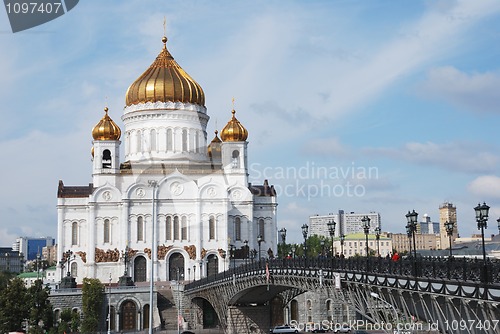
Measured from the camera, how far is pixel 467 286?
69.7 ft

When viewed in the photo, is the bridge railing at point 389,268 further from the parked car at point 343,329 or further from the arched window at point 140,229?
the arched window at point 140,229

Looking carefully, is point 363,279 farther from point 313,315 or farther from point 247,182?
point 247,182

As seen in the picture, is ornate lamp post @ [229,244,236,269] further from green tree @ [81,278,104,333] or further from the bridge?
the bridge

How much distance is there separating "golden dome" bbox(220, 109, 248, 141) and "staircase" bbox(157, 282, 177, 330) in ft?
60.0

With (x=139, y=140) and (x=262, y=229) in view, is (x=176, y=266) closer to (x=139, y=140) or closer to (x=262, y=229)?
(x=262, y=229)

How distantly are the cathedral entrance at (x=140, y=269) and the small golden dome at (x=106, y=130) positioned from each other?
12.3 metres

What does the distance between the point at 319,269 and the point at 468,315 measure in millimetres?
14393

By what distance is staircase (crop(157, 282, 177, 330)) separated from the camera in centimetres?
6228

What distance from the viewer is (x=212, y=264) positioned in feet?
239

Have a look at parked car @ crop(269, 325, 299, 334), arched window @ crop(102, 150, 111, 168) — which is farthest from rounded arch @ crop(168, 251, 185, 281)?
parked car @ crop(269, 325, 299, 334)

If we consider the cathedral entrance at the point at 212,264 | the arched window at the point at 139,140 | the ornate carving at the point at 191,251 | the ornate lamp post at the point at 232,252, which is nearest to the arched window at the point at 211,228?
the cathedral entrance at the point at 212,264

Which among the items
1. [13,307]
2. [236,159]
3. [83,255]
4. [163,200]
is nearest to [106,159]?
[163,200]

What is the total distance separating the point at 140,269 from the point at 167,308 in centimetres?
918

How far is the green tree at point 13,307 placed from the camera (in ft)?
167
